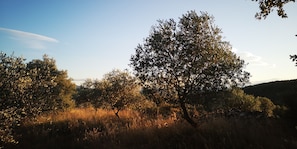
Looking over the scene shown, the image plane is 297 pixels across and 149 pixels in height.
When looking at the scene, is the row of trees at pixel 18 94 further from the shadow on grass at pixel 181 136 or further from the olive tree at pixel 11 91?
the shadow on grass at pixel 181 136

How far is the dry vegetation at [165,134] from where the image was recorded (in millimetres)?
11398

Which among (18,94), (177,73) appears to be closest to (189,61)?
(177,73)

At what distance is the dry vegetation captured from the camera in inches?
449

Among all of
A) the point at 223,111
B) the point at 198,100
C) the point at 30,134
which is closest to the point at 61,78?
the point at 30,134

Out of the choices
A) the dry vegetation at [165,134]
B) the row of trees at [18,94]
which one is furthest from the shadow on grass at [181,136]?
the row of trees at [18,94]

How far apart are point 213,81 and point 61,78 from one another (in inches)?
1148

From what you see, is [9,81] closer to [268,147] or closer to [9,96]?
[9,96]

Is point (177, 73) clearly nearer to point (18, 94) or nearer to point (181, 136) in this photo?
point (181, 136)

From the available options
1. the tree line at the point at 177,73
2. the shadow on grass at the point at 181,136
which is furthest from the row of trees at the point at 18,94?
the shadow on grass at the point at 181,136

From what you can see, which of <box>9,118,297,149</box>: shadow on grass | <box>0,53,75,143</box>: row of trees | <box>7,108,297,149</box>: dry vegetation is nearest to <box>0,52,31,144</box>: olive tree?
<box>0,53,75,143</box>: row of trees

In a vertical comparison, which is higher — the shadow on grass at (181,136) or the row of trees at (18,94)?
the row of trees at (18,94)

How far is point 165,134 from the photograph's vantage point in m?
13.6

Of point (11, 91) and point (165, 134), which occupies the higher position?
point (11, 91)

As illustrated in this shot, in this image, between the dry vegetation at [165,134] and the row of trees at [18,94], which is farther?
the dry vegetation at [165,134]
